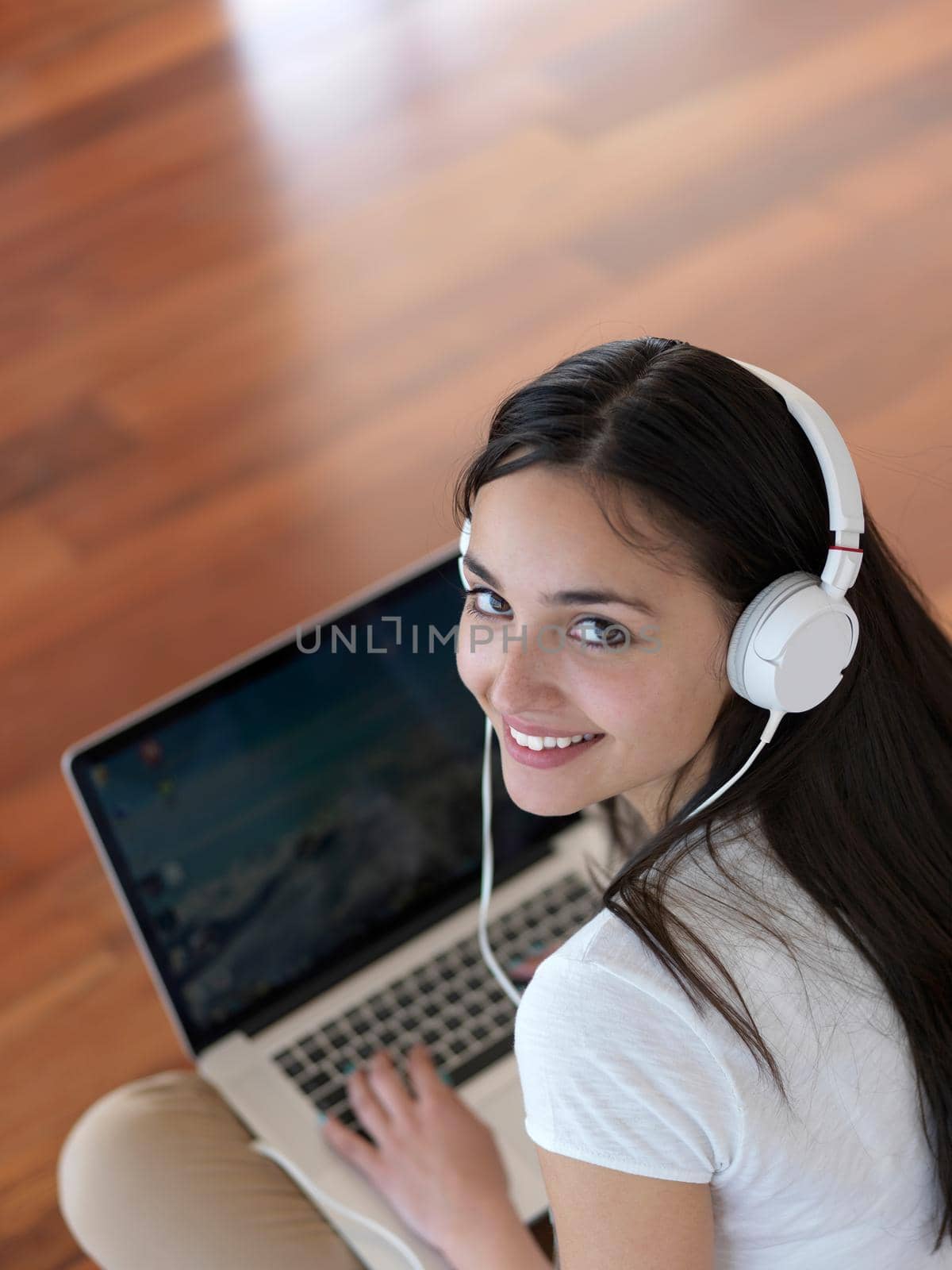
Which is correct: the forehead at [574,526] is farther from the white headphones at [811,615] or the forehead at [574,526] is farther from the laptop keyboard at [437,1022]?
the laptop keyboard at [437,1022]

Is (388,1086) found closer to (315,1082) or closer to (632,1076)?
(315,1082)

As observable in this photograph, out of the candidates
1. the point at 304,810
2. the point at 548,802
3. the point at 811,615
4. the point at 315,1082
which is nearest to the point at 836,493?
the point at 811,615

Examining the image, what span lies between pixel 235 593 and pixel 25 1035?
0.84m

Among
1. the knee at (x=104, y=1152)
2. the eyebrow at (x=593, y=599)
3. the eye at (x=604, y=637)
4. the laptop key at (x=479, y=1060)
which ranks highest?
the eyebrow at (x=593, y=599)

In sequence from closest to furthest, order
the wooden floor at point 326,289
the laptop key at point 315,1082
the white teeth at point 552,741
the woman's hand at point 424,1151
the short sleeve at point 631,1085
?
the short sleeve at point 631,1085 → the white teeth at point 552,741 → the woman's hand at point 424,1151 → the laptop key at point 315,1082 → the wooden floor at point 326,289

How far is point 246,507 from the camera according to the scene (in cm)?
260

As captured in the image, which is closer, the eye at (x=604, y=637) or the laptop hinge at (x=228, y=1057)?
the eye at (x=604, y=637)

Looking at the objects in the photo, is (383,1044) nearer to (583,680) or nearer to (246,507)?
(583,680)

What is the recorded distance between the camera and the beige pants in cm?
134

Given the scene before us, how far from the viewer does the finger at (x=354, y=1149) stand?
1.36 meters

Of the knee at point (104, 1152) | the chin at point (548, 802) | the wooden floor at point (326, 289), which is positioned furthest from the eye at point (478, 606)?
the wooden floor at point (326, 289)

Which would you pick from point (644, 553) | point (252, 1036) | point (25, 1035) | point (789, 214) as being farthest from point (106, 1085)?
point (789, 214)

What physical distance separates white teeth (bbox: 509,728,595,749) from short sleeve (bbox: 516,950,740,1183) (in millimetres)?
174

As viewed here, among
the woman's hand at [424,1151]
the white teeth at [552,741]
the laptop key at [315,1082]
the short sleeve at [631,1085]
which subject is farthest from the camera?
the laptop key at [315,1082]
